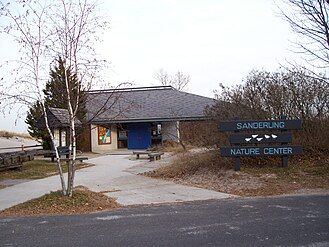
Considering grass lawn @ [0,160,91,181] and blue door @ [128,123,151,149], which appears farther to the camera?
Result: blue door @ [128,123,151,149]

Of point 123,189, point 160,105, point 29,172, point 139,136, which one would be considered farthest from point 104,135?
point 123,189

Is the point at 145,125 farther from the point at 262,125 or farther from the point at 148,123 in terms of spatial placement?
the point at 262,125

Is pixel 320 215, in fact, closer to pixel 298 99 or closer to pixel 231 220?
pixel 231 220

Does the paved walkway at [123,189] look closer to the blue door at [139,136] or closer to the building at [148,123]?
the building at [148,123]

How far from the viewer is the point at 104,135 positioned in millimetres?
36219

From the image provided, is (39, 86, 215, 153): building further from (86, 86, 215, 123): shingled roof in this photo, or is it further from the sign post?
the sign post

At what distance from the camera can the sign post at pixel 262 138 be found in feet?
46.5

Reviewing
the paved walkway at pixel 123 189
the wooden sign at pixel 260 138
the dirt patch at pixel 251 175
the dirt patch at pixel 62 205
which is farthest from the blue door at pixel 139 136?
the dirt patch at pixel 62 205

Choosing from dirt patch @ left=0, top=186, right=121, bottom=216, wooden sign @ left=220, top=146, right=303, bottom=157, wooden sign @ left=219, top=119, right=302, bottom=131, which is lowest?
dirt patch @ left=0, top=186, right=121, bottom=216

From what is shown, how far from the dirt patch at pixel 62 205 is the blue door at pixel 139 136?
25.4 meters

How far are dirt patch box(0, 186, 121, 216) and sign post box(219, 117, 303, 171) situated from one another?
5261 millimetres

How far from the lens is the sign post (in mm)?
14164

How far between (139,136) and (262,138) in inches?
909

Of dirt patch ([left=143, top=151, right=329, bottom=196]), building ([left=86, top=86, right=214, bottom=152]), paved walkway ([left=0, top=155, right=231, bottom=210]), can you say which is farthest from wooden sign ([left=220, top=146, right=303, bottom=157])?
building ([left=86, top=86, right=214, bottom=152])
